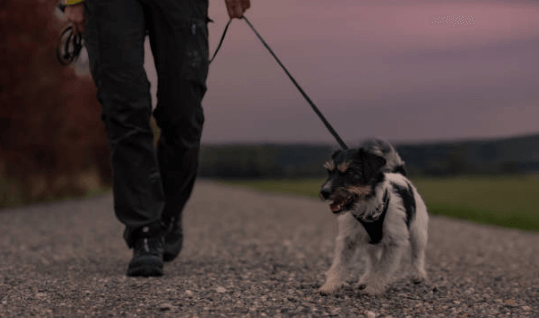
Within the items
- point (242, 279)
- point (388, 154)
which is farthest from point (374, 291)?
point (388, 154)

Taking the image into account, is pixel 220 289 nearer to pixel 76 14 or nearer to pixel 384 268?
pixel 384 268

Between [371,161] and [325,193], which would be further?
[371,161]

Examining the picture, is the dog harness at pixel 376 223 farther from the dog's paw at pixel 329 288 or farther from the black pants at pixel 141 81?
the black pants at pixel 141 81

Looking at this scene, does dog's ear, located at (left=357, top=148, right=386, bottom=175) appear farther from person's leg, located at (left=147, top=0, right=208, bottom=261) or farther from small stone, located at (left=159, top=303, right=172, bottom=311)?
small stone, located at (left=159, top=303, right=172, bottom=311)

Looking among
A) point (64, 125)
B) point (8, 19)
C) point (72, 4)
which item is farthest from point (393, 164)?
point (64, 125)

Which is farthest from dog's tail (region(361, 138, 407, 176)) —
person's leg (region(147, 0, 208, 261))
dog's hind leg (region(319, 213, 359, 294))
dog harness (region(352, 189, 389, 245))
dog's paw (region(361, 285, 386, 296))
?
person's leg (region(147, 0, 208, 261))

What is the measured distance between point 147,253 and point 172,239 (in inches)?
23.1

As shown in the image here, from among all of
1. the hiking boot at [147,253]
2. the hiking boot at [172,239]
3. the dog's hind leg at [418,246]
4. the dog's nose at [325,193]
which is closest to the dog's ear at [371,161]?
the dog's nose at [325,193]

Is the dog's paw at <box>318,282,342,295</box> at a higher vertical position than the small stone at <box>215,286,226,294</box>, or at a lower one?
higher

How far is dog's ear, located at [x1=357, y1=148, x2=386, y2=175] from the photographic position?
357 centimetres

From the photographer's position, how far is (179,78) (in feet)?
12.5

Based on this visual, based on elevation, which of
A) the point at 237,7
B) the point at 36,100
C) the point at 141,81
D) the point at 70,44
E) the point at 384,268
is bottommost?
the point at 384,268

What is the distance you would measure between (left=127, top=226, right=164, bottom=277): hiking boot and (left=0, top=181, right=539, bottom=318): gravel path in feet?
0.25

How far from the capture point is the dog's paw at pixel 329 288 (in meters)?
3.45
